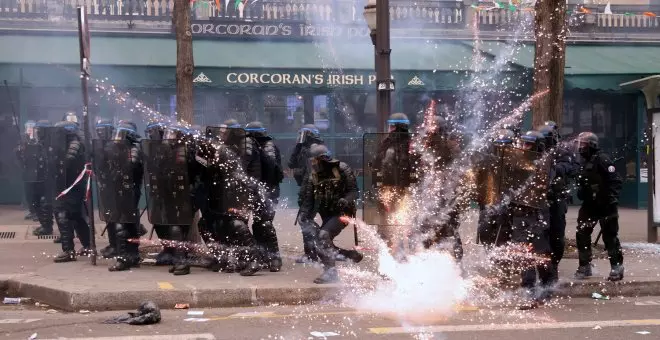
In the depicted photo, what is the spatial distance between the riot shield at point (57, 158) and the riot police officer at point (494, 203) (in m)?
4.78

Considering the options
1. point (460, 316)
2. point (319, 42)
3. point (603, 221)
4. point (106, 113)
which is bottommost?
point (460, 316)

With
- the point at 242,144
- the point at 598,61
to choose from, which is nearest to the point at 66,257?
the point at 242,144

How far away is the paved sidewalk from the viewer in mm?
7336

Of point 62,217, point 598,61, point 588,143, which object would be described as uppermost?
point 598,61

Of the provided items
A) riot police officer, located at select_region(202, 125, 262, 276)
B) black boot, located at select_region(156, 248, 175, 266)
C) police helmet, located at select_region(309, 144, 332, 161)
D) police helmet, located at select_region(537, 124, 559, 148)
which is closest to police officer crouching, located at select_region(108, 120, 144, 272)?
black boot, located at select_region(156, 248, 175, 266)

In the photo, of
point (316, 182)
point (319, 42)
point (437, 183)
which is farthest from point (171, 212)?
point (319, 42)

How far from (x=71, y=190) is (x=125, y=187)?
3.07 ft

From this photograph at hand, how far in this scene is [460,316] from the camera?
7027 mm

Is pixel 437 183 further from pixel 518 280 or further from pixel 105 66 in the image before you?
pixel 105 66

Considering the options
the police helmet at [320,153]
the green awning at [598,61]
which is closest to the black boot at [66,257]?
the police helmet at [320,153]

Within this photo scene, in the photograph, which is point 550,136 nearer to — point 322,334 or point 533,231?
point 533,231

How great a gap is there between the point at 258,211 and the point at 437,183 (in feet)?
6.43

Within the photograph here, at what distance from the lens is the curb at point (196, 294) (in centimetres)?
723

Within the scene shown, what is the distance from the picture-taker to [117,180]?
8766 millimetres
